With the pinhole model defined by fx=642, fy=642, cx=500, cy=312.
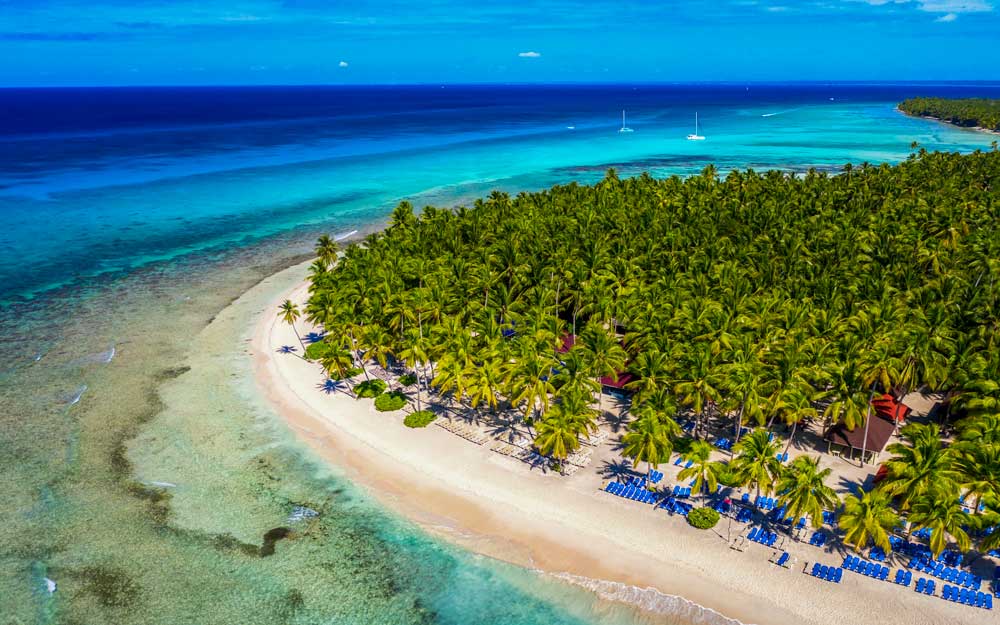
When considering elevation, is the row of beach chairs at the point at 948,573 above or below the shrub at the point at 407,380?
below

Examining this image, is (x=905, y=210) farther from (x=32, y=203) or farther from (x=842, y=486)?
(x=32, y=203)

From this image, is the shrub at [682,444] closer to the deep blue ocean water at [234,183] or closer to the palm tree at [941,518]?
the palm tree at [941,518]

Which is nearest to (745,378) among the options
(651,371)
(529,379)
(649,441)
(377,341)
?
(651,371)

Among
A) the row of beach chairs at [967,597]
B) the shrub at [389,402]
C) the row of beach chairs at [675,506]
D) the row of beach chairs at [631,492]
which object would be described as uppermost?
the shrub at [389,402]

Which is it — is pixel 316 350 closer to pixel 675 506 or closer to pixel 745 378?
pixel 675 506

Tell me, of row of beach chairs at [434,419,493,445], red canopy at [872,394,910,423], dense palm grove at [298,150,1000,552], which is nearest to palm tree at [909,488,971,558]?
dense palm grove at [298,150,1000,552]

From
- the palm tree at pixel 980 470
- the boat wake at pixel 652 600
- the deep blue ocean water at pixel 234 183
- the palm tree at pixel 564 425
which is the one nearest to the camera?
the boat wake at pixel 652 600

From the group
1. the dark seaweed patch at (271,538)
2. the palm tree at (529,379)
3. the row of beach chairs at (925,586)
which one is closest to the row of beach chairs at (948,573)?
the row of beach chairs at (925,586)
